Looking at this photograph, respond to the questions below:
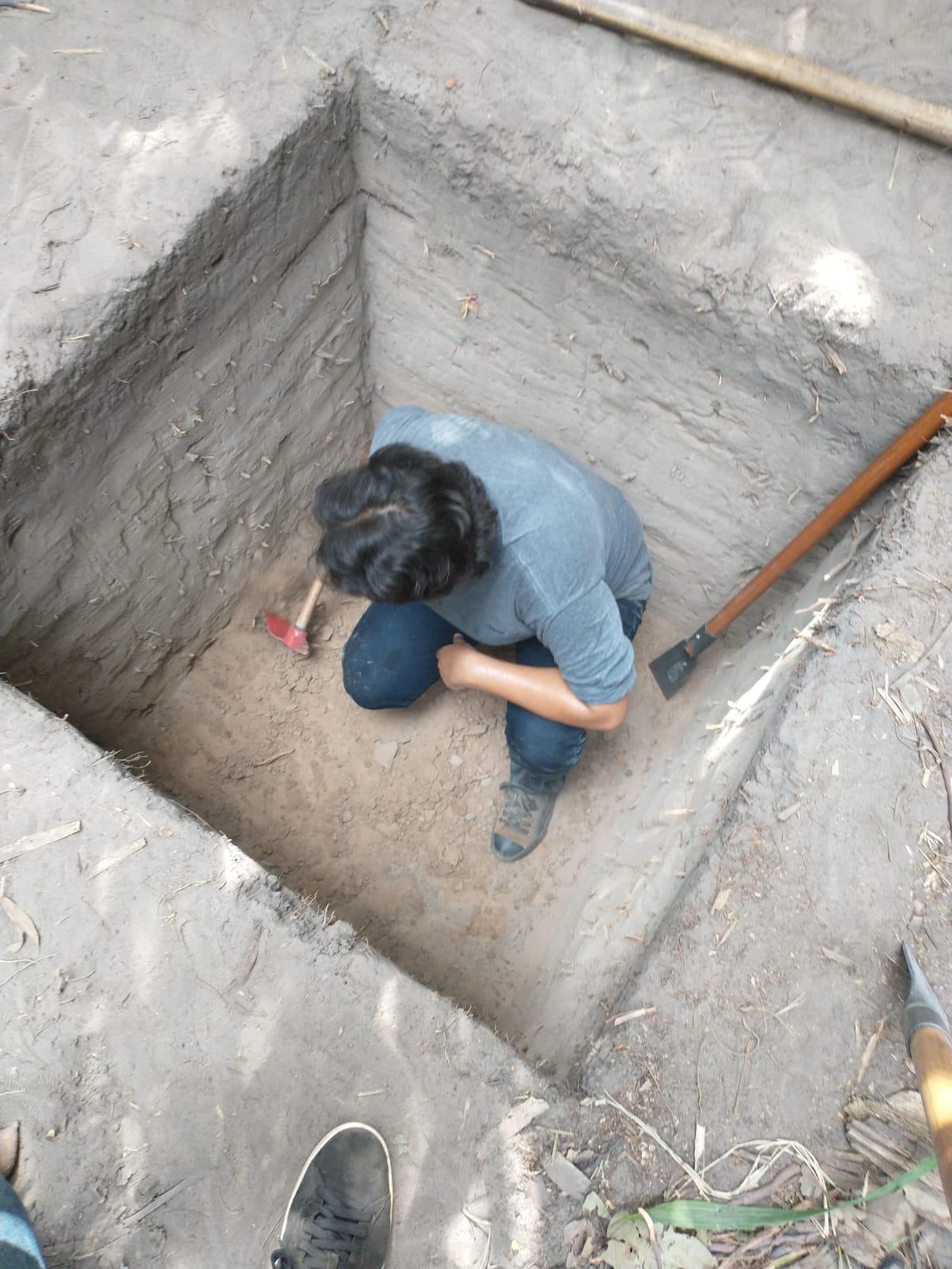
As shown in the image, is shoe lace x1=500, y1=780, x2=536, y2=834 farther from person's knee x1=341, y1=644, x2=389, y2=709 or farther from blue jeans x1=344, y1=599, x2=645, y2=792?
person's knee x1=341, y1=644, x2=389, y2=709

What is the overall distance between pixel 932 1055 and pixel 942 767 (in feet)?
1.85

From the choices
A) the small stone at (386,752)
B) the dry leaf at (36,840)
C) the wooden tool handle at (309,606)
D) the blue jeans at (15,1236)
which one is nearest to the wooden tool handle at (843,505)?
the small stone at (386,752)

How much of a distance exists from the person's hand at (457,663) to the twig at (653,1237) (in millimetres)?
1201

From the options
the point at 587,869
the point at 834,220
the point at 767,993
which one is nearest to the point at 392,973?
the point at 767,993

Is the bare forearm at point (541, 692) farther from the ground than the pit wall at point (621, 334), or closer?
closer

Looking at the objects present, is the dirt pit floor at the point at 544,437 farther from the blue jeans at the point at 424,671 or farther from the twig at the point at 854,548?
the blue jeans at the point at 424,671

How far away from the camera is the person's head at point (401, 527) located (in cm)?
144

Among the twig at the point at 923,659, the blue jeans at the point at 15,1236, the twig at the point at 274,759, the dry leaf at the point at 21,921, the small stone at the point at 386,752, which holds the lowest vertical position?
the twig at the point at 274,759

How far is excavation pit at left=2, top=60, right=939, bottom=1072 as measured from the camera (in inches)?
75.3

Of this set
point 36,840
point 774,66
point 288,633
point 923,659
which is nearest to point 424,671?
point 288,633

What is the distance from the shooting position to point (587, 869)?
8.38 feet

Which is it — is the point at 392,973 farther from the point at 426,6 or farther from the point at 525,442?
the point at 426,6

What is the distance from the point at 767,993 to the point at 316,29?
2516 millimetres

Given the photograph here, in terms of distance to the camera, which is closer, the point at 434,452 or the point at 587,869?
the point at 434,452
